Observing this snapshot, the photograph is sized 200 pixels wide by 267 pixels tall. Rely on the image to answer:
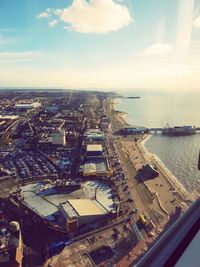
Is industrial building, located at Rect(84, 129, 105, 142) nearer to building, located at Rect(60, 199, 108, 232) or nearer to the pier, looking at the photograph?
the pier

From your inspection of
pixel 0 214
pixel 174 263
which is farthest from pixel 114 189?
pixel 174 263

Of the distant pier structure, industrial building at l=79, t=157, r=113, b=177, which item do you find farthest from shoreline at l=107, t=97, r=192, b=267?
the distant pier structure

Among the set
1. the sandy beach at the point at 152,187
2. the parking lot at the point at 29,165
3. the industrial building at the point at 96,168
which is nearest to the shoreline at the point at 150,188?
the sandy beach at the point at 152,187

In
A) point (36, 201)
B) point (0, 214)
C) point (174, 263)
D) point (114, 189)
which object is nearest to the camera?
point (174, 263)

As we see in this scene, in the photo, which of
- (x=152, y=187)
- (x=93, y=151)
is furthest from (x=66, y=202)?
(x=93, y=151)

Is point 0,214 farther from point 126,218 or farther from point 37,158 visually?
point 37,158

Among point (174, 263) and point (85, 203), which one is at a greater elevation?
point (174, 263)
